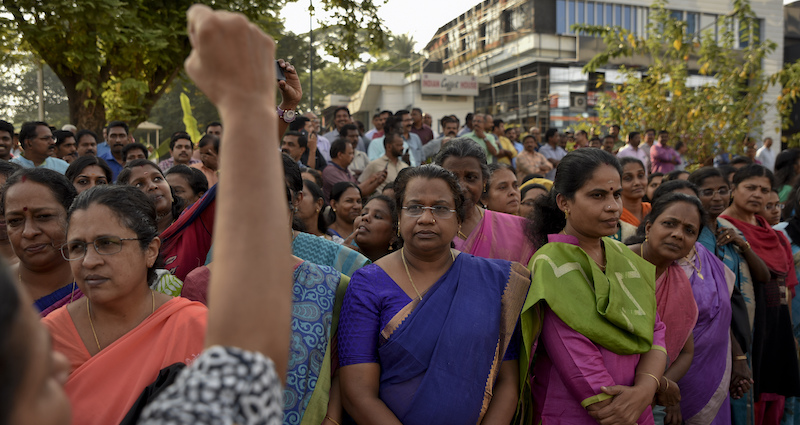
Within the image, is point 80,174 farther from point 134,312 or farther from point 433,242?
point 433,242

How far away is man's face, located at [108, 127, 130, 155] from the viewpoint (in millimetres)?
7273

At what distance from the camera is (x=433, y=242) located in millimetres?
2689

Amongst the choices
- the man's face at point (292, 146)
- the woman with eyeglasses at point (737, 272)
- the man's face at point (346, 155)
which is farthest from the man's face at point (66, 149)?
the woman with eyeglasses at point (737, 272)

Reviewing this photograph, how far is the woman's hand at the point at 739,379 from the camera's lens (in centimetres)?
372

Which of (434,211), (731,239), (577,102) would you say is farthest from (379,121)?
(577,102)

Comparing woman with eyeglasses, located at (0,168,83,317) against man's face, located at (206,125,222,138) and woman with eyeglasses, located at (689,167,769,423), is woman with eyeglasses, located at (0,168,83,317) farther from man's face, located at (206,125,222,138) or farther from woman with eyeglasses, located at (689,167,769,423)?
man's face, located at (206,125,222,138)

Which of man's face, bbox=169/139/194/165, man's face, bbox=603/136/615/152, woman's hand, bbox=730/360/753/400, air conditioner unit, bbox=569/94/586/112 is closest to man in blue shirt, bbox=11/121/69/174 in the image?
man's face, bbox=169/139/194/165

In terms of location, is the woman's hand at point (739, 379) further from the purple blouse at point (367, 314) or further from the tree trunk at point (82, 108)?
the tree trunk at point (82, 108)

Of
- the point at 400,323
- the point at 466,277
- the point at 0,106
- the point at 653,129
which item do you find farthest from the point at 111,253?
the point at 0,106

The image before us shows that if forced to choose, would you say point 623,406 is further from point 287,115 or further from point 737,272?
point 737,272

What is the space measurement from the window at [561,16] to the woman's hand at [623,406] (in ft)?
108

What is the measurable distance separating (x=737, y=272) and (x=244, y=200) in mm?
4143

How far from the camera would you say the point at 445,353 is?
8.05 feet

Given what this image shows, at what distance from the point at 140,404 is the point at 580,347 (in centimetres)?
183
